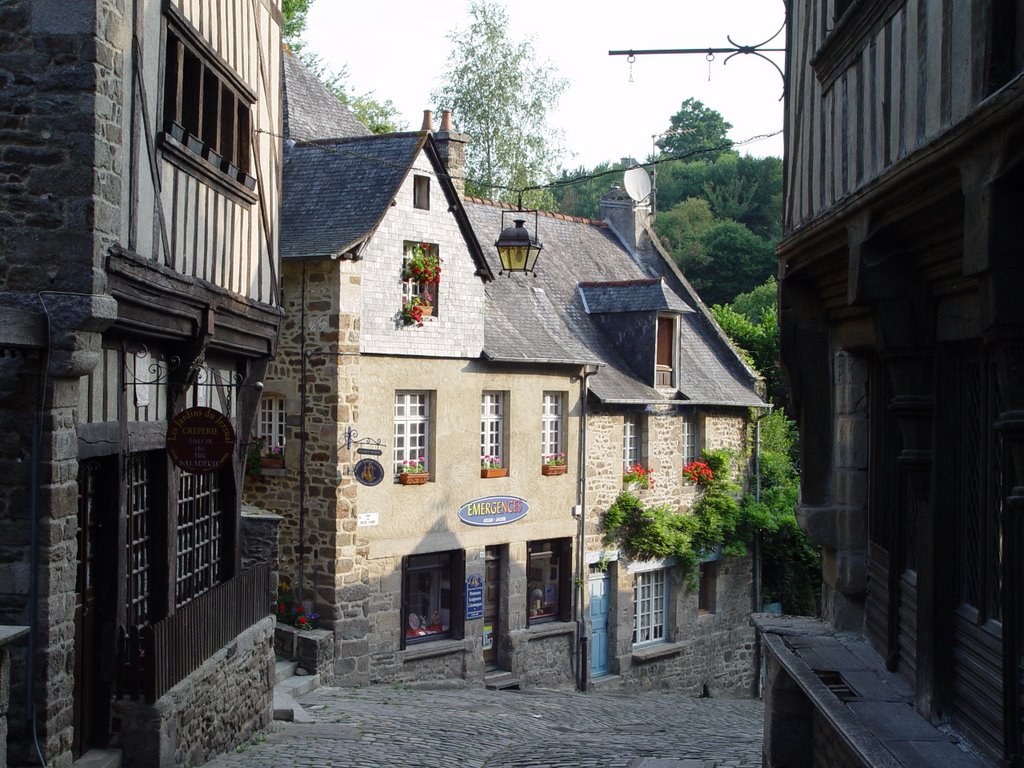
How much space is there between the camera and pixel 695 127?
49250 millimetres

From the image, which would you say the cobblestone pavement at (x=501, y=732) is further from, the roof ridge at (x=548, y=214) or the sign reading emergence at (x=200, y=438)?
the roof ridge at (x=548, y=214)

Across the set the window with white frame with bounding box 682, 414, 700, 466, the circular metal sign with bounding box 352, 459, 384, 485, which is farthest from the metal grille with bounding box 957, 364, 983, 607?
the window with white frame with bounding box 682, 414, 700, 466

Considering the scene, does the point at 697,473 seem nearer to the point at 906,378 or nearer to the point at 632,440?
the point at 632,440

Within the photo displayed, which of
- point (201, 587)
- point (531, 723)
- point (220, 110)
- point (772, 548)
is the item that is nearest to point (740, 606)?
point (772, 548)

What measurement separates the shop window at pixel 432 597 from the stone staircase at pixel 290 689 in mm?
1918

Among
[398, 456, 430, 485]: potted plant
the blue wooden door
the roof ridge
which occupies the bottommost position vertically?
the blue wooden door

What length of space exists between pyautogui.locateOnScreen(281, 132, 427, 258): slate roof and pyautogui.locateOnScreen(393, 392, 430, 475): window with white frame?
2.17 meters

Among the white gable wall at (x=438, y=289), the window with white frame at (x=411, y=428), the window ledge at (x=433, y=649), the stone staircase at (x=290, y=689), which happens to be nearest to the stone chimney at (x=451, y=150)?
Result: the white gable wall at (x=438, y=289)

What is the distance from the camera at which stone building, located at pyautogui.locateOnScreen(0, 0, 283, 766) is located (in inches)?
239

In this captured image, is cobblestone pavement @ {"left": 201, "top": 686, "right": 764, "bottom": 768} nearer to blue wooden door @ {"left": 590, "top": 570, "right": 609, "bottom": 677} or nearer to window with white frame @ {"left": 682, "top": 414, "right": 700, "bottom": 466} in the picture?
blue wooden door @ {"left": 590, "top": 570, "right": 609, "bottom": 677}

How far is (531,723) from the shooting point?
40.6ft

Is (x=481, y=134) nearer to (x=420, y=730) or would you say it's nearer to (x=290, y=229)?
(x=290, y=229)

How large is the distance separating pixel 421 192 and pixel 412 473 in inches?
141

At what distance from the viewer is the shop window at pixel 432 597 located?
1588cm
